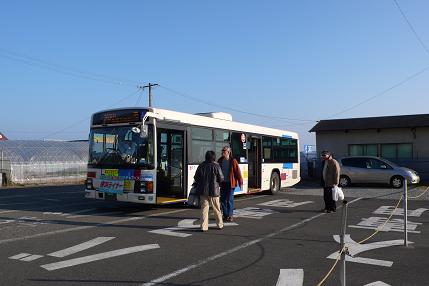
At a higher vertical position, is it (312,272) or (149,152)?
(149,152)

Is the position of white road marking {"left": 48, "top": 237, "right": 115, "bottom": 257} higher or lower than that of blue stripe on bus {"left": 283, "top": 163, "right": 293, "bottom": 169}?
lower

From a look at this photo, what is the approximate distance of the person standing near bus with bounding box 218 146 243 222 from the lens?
1158cm

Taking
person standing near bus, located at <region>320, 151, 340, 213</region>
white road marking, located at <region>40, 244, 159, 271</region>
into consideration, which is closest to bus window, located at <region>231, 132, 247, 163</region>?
person standing near bus, located at <region>320, 151, 340, 213</region>

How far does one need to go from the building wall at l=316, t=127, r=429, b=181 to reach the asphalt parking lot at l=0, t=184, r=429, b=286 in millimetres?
14442

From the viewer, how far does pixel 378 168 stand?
23656mm

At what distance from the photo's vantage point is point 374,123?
2941cm

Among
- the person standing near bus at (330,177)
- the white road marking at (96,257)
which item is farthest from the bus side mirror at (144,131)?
the person standing near bus at (330,177)

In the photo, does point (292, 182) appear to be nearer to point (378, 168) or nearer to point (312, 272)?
point (378, 168)

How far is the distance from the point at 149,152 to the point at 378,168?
50.3ft

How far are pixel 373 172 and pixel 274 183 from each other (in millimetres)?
6751

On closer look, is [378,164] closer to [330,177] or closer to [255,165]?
[255,165]

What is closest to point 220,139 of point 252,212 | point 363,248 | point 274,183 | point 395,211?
point 252,212

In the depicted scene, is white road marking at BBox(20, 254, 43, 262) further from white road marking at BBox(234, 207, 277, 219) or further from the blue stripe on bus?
the blue stripe on bus

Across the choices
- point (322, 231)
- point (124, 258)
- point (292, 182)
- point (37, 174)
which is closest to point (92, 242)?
point (124, 258)
